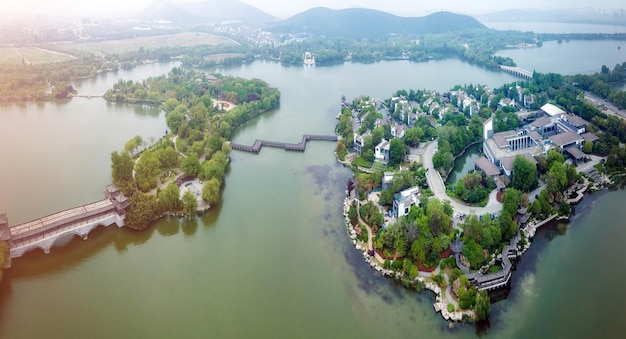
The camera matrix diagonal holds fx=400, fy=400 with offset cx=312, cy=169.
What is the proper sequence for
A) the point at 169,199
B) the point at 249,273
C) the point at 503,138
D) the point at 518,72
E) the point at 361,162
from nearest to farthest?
the point at 249,273 → the point at 169,199 → the point at 361,162 → the point at 503,138 → the point at 518,72

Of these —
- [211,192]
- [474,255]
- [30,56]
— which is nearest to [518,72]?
[474,255]

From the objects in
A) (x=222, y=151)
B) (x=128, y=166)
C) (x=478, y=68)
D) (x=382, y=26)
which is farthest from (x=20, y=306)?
(x=382, y=26)

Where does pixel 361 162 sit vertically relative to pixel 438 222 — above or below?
above

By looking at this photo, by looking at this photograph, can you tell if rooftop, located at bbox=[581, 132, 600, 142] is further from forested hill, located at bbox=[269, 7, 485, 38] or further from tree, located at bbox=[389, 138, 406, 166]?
forested hill, located at bbox=[269, 7, 485, 38]

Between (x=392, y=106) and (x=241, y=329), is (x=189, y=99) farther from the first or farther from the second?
(x=241, y=329)

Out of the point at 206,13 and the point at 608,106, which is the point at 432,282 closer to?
the point at 608,106

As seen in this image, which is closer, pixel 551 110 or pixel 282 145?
pixel 282 145

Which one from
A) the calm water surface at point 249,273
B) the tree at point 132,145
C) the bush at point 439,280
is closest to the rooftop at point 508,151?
the calm water surface at point 249,273

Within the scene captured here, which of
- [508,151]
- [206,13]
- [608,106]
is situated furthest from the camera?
[206,13]

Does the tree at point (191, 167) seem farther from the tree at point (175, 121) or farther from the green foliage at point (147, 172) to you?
the tree at point (175, 121)
